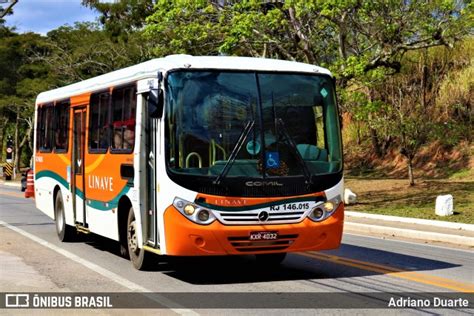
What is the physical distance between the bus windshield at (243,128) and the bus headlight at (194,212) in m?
0.39

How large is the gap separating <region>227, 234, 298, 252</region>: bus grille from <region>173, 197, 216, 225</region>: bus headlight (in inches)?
15.0

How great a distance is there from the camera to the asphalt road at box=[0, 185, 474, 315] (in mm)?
8852

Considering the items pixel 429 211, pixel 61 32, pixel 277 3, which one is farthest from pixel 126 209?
pixel 61 32

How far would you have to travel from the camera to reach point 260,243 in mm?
9555

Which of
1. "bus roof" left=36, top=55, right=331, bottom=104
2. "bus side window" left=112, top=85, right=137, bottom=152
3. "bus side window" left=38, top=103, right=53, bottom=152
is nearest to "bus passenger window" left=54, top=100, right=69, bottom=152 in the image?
"bus side window" left=38, top=103, right=53, bottom=152

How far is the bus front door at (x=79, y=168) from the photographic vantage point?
13.5 meters

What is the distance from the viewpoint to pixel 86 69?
43.6 meters

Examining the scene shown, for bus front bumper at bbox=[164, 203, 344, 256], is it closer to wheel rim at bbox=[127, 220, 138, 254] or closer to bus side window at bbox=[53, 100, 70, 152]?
A: wheel rim at bbox=[127, 220, 138, 254]

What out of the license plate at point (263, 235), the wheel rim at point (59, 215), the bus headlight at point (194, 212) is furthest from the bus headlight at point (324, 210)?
the wheel rim at point (59, 215)

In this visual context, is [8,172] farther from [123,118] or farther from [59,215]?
[123,118]

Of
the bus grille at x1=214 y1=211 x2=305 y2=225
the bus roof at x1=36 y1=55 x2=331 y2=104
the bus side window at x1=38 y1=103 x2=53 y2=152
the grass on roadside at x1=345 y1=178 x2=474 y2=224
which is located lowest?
the grass on roadside at x1=345 y1=178 x2=474 y2=224

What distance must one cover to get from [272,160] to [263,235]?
99cm

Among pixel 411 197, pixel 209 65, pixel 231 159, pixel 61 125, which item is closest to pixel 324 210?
pixel 231 159

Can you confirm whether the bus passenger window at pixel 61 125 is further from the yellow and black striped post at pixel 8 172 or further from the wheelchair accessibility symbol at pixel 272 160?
the yellow and black striped post at pixel 8 172
